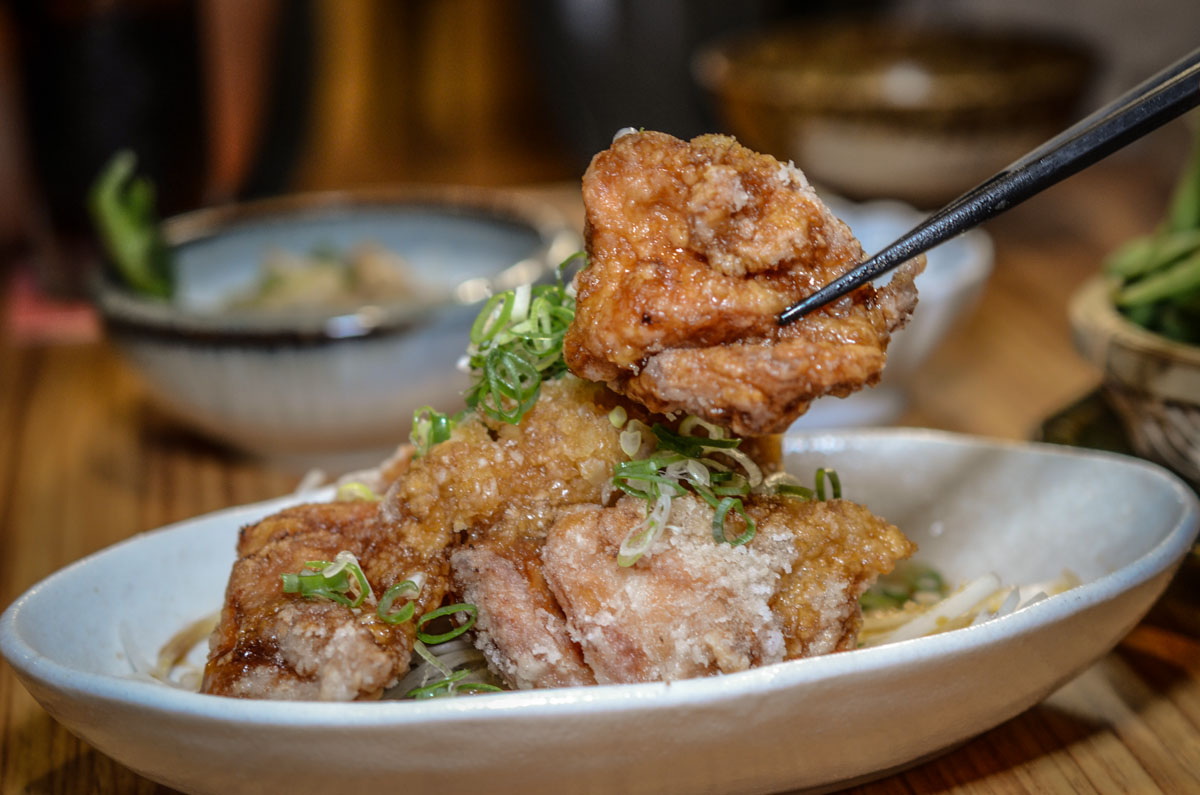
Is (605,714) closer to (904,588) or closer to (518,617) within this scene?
(518,617)

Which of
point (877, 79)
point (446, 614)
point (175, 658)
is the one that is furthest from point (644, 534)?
point (877, 79)

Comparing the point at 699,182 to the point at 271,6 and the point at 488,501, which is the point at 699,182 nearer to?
the point at 488,501

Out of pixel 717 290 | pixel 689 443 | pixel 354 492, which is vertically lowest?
pixel 354 492

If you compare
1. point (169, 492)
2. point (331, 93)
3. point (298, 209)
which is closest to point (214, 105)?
point (298, 209)

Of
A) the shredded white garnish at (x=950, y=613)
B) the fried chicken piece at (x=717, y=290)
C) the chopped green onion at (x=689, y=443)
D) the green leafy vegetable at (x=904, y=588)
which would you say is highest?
the fried chicken piece at (x=717, y=290)

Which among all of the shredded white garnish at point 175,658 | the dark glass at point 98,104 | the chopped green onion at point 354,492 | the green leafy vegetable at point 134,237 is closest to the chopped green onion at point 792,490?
the chopped green onion at point 354,492

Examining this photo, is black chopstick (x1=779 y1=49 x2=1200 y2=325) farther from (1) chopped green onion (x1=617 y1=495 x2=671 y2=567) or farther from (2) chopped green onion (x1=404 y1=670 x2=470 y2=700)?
(2) chopped green onion (x1=404 y1=670 x2=470 y2=700)

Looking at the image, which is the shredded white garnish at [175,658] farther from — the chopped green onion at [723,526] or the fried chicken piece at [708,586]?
the chopped green onion at [723,526]
